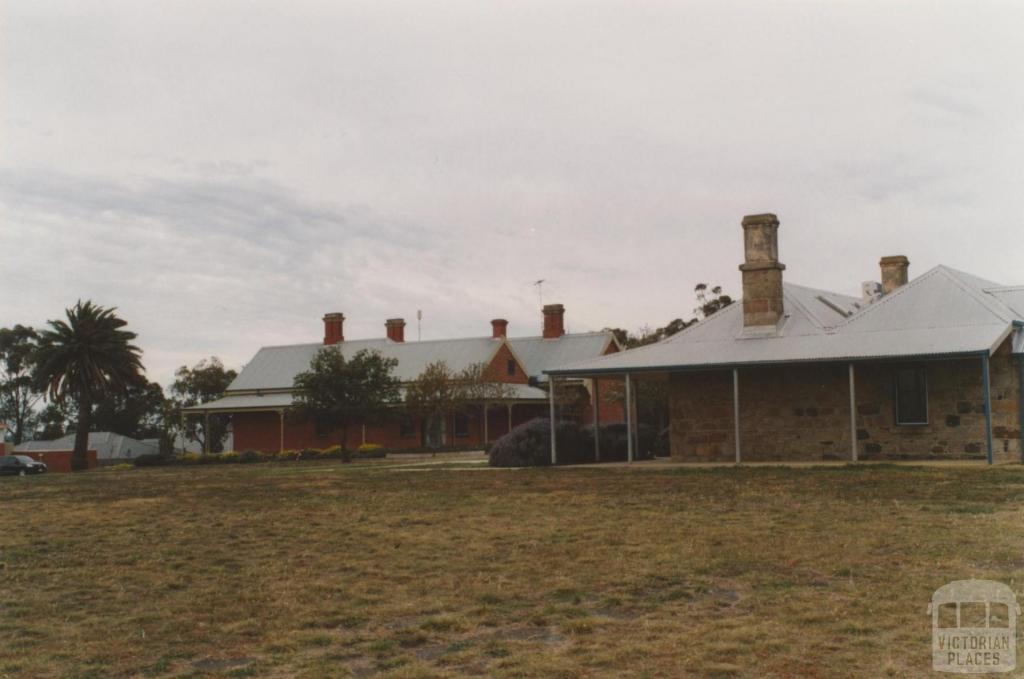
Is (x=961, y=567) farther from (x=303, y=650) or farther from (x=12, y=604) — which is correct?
(x=12, y=604)

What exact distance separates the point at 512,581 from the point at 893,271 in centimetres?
2330

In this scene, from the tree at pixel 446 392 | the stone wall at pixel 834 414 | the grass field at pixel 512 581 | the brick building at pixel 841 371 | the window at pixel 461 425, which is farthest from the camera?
the window at pixel 461 425

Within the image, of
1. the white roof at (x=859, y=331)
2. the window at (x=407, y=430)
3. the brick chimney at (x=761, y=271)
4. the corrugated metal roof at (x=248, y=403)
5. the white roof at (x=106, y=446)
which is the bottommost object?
the white roof at (x=106, y=446)

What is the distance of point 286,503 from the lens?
54.0 ft

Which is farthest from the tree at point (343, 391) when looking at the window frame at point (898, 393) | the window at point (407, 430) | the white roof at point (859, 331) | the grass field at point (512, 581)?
the grass field at point (512, 581)

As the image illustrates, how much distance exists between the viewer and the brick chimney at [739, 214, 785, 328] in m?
25.1

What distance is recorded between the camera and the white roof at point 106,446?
63.6m

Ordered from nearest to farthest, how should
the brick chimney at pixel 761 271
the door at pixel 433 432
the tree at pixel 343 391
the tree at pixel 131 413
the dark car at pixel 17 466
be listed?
1. the brick chimney at pixel 761 271
2. the tree at pixel 343 391
3. the door at pixel 433 432
4. the dark car at pixel 17 466
5. the tree at pixel 131 413

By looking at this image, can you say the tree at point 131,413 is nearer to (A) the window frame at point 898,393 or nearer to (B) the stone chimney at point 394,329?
(B) the stone chimney at point 394,329

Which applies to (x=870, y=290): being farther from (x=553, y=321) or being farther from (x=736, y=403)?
(x=553, y=321)

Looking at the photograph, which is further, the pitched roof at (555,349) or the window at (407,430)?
the pitched roof at (555,349)

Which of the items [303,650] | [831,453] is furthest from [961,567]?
[831,453]

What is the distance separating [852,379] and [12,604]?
16772mm

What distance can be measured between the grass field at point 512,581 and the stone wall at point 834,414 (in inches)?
232
